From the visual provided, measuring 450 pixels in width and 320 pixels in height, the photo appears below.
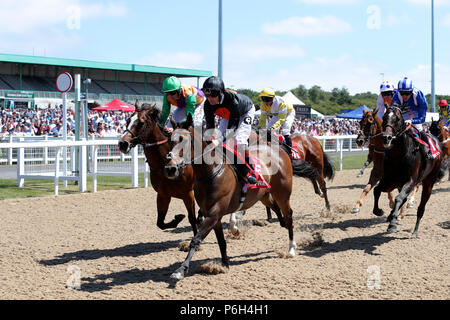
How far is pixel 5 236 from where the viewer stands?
685cm

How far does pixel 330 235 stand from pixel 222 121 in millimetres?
2529

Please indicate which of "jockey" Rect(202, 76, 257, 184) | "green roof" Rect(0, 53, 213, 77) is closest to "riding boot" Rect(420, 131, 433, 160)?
"jockey" Rect(202, 76, 257, 184)

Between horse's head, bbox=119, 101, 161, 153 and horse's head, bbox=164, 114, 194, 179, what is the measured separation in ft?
4.17

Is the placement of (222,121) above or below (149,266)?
above

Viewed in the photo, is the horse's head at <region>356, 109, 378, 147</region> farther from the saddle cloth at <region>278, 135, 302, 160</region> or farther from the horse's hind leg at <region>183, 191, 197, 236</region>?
the horse's hind leg at <region>183, 191, 197, 236</region>

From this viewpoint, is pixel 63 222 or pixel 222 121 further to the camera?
pixel 63 222

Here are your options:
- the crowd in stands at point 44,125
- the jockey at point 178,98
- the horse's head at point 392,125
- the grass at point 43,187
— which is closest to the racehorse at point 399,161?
the horse's head at point 392,125

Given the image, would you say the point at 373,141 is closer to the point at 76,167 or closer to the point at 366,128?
the point at 366,128

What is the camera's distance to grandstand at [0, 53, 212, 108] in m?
36.7

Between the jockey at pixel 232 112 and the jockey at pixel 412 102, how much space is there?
267cm

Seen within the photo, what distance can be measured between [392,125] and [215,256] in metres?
2.88

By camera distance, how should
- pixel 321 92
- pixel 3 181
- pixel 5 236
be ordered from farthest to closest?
pixel 321 92 < pixel 3 181 < pixel 5 236

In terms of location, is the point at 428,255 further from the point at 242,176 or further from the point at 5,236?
the point at 5,236

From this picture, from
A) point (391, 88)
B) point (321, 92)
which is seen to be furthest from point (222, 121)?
point (321, 92)
